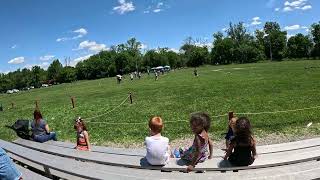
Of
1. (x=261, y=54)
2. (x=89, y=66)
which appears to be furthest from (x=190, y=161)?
(x=89, y=66)

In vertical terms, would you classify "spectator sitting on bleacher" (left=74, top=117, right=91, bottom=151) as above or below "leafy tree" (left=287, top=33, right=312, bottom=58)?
below

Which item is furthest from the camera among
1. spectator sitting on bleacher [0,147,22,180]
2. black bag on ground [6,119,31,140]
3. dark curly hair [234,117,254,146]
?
black bag on ground [6,119,31,140]

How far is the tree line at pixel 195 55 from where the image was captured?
483 ft

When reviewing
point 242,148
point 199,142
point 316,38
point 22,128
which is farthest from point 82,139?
point 316,38

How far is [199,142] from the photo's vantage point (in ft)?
25.7

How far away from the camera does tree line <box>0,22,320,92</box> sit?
147 m

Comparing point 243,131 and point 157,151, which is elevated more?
point 243,131

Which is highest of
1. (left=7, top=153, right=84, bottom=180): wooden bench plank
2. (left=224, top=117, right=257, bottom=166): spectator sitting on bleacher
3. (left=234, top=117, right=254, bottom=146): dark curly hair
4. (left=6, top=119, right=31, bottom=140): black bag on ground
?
(left=234, top=117, right=254, bottom=146): dark curly hair

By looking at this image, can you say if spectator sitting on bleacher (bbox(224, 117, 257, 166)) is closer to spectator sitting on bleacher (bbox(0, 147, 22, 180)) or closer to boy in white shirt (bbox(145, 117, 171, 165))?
boy in white shirt (bbox(145, 117, 171, 165))

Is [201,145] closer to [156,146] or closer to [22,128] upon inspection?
[156,146]

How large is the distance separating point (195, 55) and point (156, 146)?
15046 cm

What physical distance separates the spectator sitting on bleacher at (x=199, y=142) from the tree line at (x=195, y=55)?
447 feet

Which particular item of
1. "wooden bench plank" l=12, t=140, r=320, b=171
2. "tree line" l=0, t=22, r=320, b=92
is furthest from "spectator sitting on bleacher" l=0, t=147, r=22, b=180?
"tree line" l=0, t=22, r=320, b=92

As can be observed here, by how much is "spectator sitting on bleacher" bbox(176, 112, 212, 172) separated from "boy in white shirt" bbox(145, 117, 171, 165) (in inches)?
19.5
